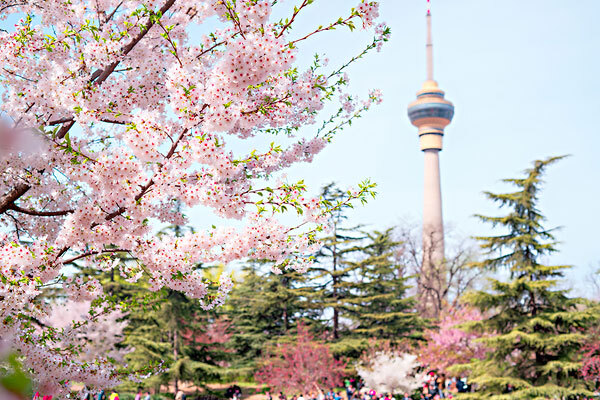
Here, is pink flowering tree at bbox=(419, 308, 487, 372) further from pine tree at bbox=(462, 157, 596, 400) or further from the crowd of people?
pine tree at bbox=(462, 157, 596, 400)

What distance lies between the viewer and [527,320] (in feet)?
73.1

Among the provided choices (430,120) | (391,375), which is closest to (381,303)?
(391,375)

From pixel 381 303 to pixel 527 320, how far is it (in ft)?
50.1

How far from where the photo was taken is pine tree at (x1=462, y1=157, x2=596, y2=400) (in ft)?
70.3

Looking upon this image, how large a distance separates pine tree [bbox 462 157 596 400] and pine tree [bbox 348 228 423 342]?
477 inches

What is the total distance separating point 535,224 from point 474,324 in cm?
489

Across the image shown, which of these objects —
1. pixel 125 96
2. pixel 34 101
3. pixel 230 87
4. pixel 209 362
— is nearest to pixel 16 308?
pixel 34 101

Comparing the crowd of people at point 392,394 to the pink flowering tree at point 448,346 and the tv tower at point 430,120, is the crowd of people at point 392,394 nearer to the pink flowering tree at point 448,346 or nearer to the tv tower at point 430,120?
the pink flowering tree at point 448,346

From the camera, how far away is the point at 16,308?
208 inches

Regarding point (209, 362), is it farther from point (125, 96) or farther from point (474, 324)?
point (125, 96)

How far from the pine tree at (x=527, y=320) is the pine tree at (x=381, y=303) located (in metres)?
12.1

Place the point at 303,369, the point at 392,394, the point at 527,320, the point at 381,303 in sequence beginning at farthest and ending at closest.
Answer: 1. the point at 381,303
2. the point at 392,394
3. the point at 303,369
4. the point at 527,320

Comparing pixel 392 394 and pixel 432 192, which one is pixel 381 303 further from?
pixel 432 192

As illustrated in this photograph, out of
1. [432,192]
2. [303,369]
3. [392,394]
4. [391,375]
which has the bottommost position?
[392,394]
